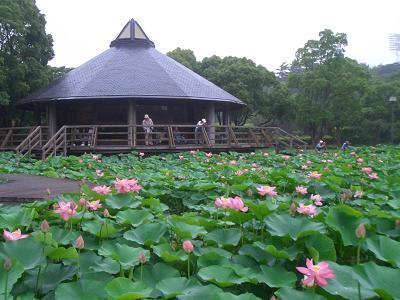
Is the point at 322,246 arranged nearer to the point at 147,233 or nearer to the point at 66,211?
the point at 147,233

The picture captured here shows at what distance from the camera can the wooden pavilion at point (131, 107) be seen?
17.7 m

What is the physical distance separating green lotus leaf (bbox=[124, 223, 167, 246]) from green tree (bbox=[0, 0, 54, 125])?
761 inches

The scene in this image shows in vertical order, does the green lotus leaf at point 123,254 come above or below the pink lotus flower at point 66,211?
below

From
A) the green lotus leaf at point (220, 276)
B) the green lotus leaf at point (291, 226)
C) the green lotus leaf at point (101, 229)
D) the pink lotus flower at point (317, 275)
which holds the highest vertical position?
the pink lotus flower at point (317, 275)

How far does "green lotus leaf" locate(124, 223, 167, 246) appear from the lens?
235cm

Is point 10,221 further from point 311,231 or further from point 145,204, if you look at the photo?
point 311,231

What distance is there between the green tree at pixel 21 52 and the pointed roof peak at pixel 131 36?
12.8 feet

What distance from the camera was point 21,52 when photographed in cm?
2305

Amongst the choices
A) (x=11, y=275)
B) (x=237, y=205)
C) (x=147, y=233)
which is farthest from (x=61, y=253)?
(x=237, y=205)

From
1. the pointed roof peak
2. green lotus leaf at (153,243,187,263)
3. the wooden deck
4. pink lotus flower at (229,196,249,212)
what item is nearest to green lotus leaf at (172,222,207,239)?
green lotus leaf at (153,243,187,263)

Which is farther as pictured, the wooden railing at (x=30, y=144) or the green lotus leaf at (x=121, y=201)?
the wooden railing at (x=30, y=144)

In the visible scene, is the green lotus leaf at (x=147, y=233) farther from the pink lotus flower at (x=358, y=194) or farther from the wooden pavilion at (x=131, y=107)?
the wooden pavilion at (x=131, y=107)

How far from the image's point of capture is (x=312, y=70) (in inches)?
1363

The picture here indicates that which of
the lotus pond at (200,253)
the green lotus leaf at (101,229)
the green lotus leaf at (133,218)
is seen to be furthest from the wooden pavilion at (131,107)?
the green lotus leaf at (101,229)
